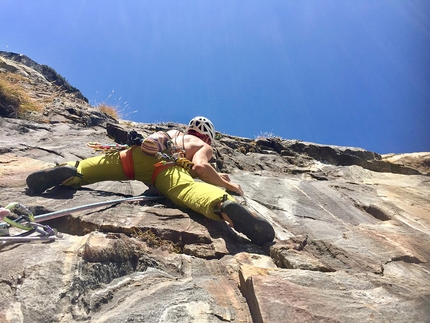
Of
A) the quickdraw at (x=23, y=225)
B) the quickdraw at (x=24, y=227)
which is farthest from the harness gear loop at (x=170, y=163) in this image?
the quickdraw at (x=24, y=227)

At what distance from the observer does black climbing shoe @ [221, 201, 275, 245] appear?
12.4 feet

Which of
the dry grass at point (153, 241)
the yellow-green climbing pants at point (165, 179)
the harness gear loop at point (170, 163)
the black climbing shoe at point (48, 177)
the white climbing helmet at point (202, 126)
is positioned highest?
the white climbing helmet at point (202, 126)

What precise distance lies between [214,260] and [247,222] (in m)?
0.66

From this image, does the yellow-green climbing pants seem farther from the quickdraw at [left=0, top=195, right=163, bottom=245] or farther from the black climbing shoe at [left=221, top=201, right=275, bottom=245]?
the quickdraw at [left=0, top=195, right=163, bottom=245]

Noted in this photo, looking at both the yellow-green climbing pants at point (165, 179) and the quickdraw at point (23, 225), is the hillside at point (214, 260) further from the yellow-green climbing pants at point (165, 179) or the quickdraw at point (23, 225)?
the yellow-green climbing pants at point (165, 179)

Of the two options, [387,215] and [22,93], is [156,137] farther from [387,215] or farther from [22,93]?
[22,93]

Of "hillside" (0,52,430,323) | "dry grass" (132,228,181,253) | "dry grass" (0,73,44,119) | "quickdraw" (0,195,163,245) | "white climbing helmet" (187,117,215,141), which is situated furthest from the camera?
"dry grass" (0,73,44,119)

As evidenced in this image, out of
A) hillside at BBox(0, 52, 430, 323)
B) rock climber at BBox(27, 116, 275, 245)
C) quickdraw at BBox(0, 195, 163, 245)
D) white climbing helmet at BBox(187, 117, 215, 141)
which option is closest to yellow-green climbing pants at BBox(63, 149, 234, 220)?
rock climber at BBox(27, 116, 275, 245)

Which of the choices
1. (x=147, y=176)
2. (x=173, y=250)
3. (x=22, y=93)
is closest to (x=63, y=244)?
(x=173, y=250)

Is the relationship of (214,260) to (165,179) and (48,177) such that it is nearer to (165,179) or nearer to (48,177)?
(165,179)

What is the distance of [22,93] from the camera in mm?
9688

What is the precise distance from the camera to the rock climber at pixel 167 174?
405 centimetres

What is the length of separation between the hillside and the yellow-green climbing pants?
7.6 inches

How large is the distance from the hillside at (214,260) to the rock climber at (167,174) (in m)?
0.20
